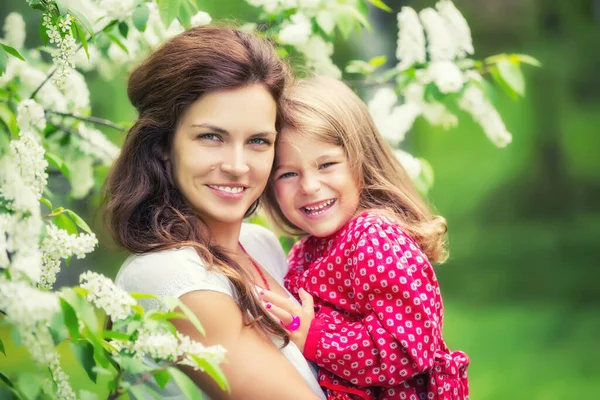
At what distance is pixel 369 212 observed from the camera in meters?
2.49

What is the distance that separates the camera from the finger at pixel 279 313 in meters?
2.21

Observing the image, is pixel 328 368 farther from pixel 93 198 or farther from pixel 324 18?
pixel 93 198

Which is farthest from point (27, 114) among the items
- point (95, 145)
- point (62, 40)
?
point (95, 145)

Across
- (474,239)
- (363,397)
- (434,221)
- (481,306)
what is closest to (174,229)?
(363,397)

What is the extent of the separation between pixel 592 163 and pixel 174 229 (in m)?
12.5

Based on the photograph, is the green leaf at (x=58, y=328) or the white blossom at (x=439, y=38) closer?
the green leaf at (x=58, y=328)

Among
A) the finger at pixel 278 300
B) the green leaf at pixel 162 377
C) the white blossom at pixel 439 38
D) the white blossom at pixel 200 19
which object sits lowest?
the green leaf at pixel 162 377

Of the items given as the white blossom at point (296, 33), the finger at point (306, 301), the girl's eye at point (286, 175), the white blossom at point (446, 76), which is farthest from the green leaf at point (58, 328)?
the white blossom at point (446, 76)

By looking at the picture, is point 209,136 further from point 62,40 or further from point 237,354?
point 237,354

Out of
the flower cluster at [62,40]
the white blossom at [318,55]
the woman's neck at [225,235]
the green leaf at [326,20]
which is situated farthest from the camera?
the white blossom at [318,55]

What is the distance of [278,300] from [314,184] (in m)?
0.37

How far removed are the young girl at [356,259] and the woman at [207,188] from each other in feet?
0.35

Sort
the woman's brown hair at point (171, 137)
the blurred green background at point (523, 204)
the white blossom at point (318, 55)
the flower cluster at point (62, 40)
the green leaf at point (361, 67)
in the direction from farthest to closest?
1. the blurred green background at point (523, 204)
2. the green leaf at point (361, 67)
3. the white blossom at point (318, 55)
4. the woman's brown hair at point (171, 137)
5. the flower cluster at point (62, 40)

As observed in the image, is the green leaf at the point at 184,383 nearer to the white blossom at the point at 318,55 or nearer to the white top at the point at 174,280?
the white top at the point at 174,280
